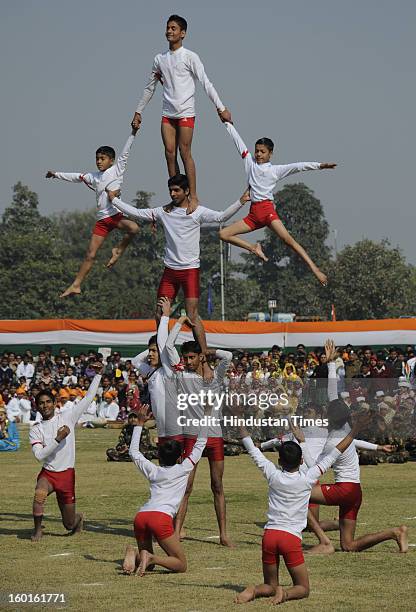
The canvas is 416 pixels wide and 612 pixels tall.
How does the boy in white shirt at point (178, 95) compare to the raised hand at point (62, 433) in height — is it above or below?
above

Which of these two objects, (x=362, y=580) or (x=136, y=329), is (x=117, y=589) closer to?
(x=362, y=580)

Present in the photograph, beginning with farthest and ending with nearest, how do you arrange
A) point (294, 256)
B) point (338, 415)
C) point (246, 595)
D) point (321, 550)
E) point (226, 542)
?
point (294, 256) < point (226, 542) < point (338, 415) < point (321, 550) < point (246, 595)

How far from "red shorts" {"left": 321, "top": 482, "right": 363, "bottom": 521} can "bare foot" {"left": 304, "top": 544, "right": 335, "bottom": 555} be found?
34 centimetres

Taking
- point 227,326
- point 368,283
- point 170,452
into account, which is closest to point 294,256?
point 368,283

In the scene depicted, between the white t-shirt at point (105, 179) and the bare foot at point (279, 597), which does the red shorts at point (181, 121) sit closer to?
the white t-shirt at point (105, 179)

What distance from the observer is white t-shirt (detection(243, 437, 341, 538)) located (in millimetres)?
9477

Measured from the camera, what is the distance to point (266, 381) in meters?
26.0

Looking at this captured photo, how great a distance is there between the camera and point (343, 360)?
26953 millimetres

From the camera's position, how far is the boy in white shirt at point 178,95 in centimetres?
1317

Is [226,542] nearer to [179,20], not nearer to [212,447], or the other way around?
[212,447]

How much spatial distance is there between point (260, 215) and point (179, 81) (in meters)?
1.79

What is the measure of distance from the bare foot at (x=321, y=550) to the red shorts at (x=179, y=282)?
3368 millimetres

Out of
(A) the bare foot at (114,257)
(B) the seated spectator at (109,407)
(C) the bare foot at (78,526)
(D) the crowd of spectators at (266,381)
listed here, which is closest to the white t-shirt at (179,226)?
(A) the bare foot at (114,257)

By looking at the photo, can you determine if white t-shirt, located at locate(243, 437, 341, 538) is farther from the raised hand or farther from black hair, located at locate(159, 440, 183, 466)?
the raised hand
